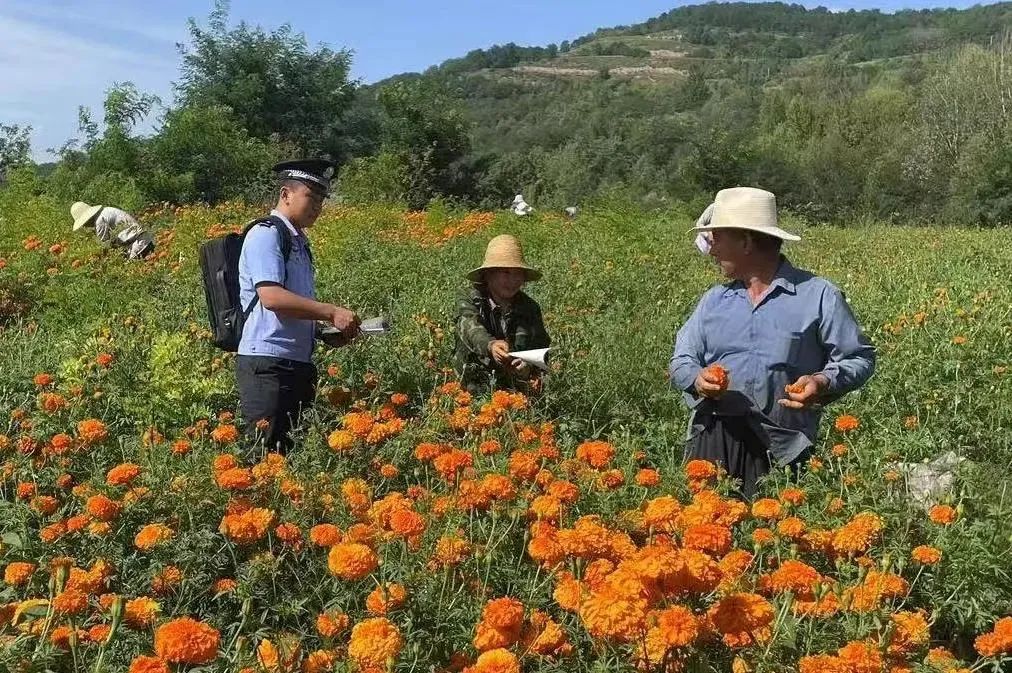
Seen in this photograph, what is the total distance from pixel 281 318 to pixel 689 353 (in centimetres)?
139

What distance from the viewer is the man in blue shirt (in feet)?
9.31

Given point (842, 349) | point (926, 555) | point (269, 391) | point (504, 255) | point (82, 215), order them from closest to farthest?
point (926, 555) < point (842, 349) < point (269, 391) < point (504, 255) < point (82, 215)

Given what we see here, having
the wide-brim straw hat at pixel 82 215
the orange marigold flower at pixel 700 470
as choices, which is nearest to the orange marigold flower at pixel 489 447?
the orange marigold flower at pixel 700 470

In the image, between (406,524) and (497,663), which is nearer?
(497,663)

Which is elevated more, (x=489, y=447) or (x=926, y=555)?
(x=489, y=447)

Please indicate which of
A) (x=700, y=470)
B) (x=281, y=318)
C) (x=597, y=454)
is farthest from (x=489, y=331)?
(x=700, y=470)

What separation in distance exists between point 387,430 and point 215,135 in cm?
1390

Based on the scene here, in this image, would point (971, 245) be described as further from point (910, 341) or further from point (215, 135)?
point (215, 135)

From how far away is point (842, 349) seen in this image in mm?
2369

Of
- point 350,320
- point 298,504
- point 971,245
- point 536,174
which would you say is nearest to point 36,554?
point 298,504

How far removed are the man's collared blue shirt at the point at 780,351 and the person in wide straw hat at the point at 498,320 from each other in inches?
38.8

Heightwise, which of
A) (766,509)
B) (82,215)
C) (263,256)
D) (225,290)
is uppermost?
(82,215)

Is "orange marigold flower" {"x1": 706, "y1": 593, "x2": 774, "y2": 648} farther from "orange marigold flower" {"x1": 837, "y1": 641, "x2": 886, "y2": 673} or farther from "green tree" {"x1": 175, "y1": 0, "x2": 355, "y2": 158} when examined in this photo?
"green tree" {"x1": 175, "y1": 0, "x2": 355, "y2": 158}

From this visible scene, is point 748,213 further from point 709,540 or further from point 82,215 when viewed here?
point 82,215
